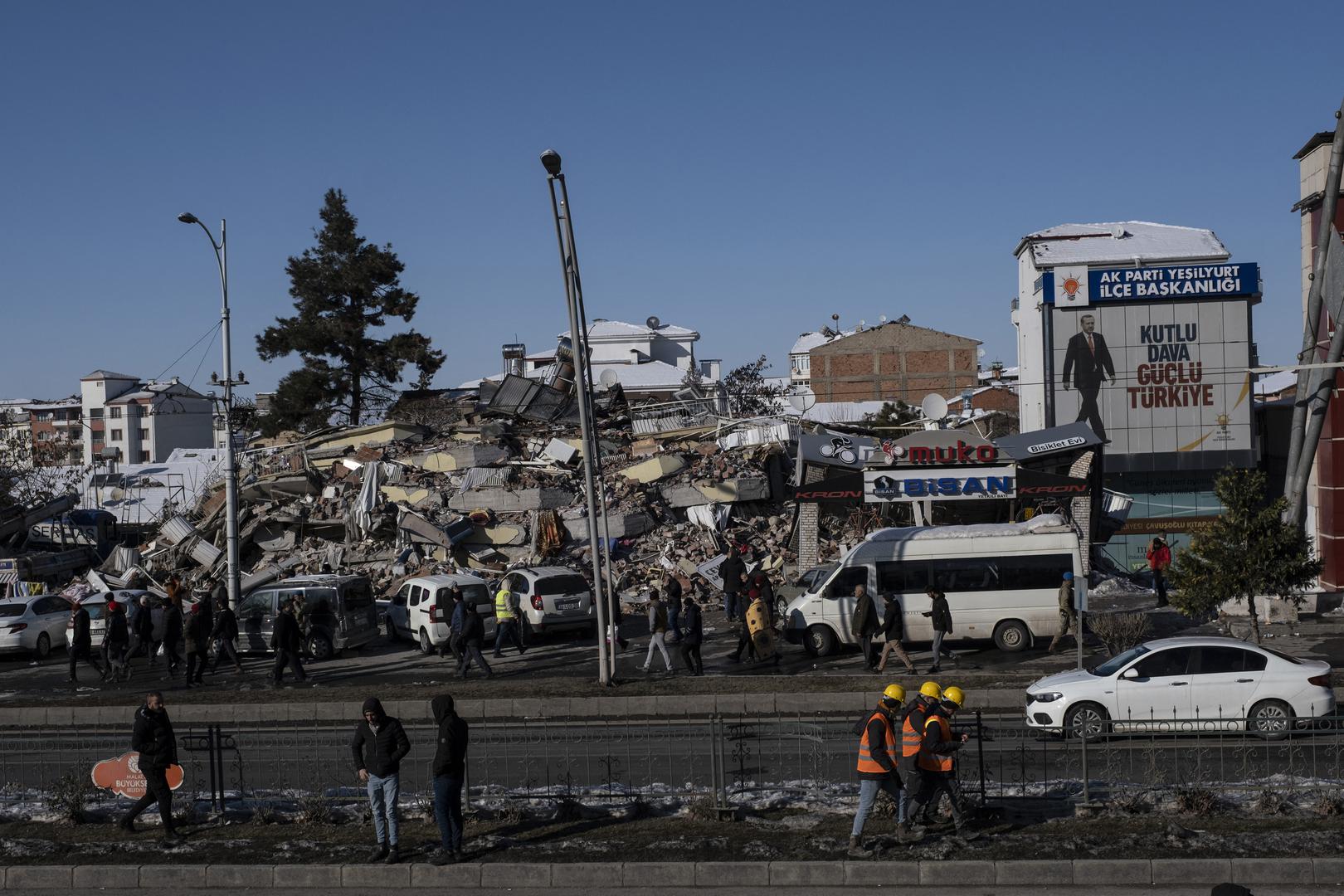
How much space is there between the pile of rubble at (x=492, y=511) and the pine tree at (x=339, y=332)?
70.9 feet

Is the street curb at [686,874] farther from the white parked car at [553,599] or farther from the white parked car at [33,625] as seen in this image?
the white parked car at [33,625]

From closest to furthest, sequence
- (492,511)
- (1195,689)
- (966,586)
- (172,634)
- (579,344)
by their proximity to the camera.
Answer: (1195,689) < (579,344) < (966,586) < (172,634) < (492,511)

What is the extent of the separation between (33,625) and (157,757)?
18.0m

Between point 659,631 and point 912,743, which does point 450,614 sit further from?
point 912,743

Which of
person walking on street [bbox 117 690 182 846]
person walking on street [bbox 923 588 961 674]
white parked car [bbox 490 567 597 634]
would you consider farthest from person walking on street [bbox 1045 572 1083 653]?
person walking on street [bbox 117 690 182 846]

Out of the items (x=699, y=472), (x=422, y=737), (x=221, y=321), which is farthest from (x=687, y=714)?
(x=699, y=472)

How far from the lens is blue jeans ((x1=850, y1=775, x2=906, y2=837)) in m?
9.96

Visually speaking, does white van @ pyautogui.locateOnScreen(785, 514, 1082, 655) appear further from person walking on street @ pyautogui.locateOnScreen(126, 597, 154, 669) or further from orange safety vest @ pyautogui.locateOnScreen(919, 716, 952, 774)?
person walking on street @ pyautogui.locateOnScreen(126, 597, 154, 669)

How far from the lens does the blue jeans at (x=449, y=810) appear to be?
33.0 ft

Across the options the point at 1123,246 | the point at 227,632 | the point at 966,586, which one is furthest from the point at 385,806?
the point at 1123,246

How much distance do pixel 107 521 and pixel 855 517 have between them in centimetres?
2775

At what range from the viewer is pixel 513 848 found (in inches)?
414

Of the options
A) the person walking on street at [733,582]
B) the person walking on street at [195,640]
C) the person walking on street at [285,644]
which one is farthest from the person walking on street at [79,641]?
the person walking on street at [733,582]

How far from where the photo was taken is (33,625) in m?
26.6
